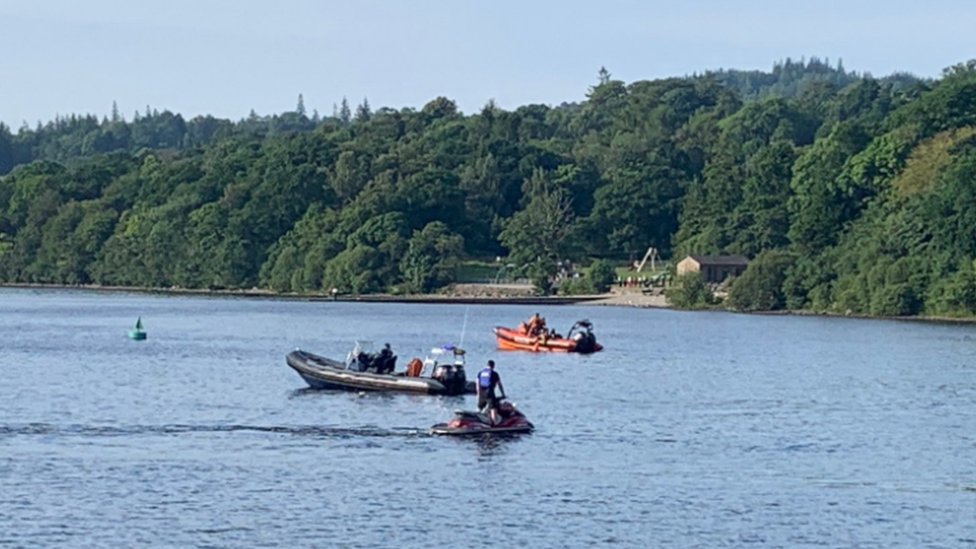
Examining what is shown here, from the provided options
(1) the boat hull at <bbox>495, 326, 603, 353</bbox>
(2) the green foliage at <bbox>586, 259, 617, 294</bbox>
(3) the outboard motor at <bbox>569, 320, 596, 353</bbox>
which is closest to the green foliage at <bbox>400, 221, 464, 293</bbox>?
(2) the green foliage at <bbox>586, 259, 617, 294</bbox>

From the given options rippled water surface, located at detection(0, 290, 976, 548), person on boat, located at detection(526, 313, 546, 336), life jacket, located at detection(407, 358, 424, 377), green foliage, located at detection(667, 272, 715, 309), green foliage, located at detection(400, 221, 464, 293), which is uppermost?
green foliage, located at detection(400, 221, 464, 293)

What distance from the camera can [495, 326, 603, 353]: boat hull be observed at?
92.4m

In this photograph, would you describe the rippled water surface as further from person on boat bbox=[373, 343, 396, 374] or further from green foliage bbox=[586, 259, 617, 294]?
green foliage bbox=[586, 259, 617, 294]

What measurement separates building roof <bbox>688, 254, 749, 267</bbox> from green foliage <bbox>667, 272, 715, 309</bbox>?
13.9ft

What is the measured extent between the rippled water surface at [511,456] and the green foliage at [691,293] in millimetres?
63734

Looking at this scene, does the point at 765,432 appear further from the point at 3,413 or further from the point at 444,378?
the point at 3,413

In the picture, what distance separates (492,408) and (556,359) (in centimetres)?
3604

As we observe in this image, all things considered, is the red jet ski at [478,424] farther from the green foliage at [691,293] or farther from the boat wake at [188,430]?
the green foliage at [691,293]

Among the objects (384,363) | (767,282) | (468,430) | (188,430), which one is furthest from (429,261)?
(468,430)

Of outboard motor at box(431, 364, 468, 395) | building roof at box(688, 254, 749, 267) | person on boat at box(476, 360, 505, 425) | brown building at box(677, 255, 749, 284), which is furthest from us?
building roof at box(688, 254, 749, 267)

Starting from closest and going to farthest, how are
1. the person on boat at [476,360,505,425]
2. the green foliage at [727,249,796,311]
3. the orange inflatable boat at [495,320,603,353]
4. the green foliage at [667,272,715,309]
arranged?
1. the person on boat at [476,360,505,425]
2. the orange inflatable boat at [495,320,603,353]
3. the green foliage at [727,249,796,311]
4. the green foliage at [667,272,715,309]

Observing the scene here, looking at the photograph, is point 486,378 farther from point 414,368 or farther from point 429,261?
point 429,261

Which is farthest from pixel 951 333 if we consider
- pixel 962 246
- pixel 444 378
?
pixel 444 378

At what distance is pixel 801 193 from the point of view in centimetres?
16300
